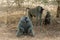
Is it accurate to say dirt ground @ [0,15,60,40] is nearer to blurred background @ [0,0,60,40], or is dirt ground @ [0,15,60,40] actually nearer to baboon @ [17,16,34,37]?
blurred background @ [0,0,60,40]

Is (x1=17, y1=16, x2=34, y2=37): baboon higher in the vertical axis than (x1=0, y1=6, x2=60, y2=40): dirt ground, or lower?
higher

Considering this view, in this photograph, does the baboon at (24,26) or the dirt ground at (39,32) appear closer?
the dirt ground at (39,32)

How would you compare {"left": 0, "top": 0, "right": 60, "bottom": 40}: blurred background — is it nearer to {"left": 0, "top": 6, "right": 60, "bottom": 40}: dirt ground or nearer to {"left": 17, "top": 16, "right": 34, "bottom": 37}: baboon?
{"left": 0, "top": 6, "right": 60, "bottom": 40}: dirt ground

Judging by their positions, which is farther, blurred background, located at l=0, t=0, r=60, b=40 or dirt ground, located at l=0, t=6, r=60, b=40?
blurred background, located at l=0, t=0, r=60, b=40

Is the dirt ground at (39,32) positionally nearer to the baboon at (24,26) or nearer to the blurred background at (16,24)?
the blurred background at (16,24)

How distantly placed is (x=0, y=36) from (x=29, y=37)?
94cm

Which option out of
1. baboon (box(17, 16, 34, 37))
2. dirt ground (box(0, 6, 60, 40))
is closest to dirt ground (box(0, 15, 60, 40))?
dirt ground (box(0, 6, 60, 40))

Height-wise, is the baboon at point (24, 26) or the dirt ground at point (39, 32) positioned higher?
the baboon at point (24, 26)

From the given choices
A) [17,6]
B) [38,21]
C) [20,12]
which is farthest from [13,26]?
[17,6]

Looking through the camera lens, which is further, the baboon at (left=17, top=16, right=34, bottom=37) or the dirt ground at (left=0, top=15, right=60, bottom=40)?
the baboon at (left=17, top=16, right=34, bottom=37)

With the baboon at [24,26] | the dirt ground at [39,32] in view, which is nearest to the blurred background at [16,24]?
the dirt ground at [39,32]

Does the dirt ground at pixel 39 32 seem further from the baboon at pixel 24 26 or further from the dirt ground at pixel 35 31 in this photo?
the baboon at pixel 24 26

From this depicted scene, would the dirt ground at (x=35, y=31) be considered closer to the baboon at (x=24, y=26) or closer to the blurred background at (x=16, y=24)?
the blurred background at (x=16, y=24)

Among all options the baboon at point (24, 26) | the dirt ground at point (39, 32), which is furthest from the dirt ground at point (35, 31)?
the baboon at point (24, 26)
